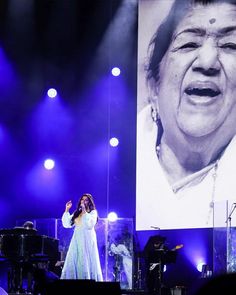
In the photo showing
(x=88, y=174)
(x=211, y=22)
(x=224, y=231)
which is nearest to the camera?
(x=224, y=231)

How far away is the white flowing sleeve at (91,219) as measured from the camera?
9742 mm

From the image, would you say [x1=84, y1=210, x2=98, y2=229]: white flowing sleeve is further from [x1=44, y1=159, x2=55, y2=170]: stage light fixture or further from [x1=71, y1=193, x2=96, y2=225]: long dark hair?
[x1=44, y1=159, x2=55, y2=170]: stage light fixture

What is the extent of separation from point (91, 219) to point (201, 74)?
2981 millimetres

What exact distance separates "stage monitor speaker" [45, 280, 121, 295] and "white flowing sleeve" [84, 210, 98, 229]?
7348 millimetres

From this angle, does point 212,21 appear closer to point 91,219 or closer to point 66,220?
point 91,219

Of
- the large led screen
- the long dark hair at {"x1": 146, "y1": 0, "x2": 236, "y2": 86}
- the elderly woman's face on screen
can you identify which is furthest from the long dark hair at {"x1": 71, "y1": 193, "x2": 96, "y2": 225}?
the long dark hair at {"x1": 146, "y1": 0, "x2": 236, "y2": 86}

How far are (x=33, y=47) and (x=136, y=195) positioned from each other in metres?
3.47

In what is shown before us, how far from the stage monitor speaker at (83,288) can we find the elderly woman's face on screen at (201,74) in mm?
6800

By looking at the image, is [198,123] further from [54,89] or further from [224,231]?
[54,89]

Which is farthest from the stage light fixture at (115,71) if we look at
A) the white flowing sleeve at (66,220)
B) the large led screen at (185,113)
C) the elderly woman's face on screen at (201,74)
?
the white flowing sleeve at (66,220)

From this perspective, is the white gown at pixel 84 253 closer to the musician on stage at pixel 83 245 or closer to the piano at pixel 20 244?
the musician on stage at pixel 83 245

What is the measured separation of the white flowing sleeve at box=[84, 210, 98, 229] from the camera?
32.0ft

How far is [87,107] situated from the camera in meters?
10.8

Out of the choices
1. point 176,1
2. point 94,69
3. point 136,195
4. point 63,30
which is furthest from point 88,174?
point 176,1
